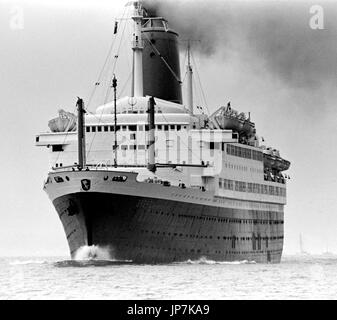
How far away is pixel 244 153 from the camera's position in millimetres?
68625

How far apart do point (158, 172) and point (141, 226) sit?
201 inches

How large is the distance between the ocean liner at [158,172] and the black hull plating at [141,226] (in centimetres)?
5

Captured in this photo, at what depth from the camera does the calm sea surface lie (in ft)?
123

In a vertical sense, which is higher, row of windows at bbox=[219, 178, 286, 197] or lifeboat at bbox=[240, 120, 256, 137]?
lifeboat at bbox=[240, 120, 256, 137]

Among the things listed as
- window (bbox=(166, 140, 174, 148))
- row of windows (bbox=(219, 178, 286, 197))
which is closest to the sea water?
window (bbox=(166, 140, 174, 148))

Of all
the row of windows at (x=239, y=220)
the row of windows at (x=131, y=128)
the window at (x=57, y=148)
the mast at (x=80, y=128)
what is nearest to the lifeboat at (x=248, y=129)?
the row of windows at (x=239, y=220)

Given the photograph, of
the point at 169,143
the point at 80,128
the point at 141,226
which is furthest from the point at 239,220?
the point at 80,128

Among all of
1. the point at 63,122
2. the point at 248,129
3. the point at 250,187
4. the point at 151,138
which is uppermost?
the point at 248,129

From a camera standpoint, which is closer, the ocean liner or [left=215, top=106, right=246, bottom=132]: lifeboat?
the ocean liner

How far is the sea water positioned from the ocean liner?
1634 millimetres

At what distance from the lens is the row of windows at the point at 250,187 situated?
64.0m

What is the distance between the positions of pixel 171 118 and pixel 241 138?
330 inches

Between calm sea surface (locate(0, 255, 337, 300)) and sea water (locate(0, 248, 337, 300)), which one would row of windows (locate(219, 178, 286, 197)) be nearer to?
sea water (locate(0, 248, 337, 300))

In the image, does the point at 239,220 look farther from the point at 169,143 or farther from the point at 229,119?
the point at 169,143
